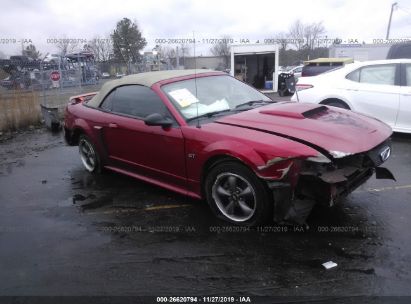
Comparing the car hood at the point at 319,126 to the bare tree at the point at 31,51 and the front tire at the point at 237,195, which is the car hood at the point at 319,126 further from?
the bare tree at the point at 31,51

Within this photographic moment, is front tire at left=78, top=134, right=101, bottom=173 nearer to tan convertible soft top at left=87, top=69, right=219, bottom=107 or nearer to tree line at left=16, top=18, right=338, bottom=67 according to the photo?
tan convertible soft top at left=87, top=69, right=219, bottom=107

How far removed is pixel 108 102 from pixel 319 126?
3.06 metres

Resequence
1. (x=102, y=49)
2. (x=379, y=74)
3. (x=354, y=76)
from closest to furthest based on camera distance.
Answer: (x=379, y=74) < (x=354, y=76) < (x=102, y=49)

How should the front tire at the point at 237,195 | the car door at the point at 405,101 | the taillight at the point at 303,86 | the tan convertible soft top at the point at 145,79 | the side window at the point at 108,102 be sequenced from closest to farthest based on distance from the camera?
the front tire at the point at 237,195, the tan convertible soft top at the point at 145,79, the side window at the point at 108,102, the car door at the point at 405,101, the taillight at the point at 303,86

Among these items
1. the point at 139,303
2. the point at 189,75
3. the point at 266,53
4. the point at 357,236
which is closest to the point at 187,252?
the point at 139,303

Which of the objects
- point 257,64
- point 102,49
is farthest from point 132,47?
point 257,64

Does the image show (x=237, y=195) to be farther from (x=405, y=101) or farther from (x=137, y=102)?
(x=405, y=101)

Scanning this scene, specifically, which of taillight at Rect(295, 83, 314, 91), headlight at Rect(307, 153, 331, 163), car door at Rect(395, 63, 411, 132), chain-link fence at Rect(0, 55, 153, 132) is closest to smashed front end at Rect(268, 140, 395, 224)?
headlight at Rect(307, 153, 331, 163)

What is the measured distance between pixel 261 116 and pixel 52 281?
8.47ft

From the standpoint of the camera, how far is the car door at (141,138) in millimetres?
4547

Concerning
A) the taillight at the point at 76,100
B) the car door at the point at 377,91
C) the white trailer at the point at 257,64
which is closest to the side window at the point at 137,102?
the taillight at the point at 76,100

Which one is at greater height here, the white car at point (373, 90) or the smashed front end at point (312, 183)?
the white car at point (373, 90)

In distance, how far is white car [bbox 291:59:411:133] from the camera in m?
7.20

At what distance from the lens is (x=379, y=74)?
297 inches
